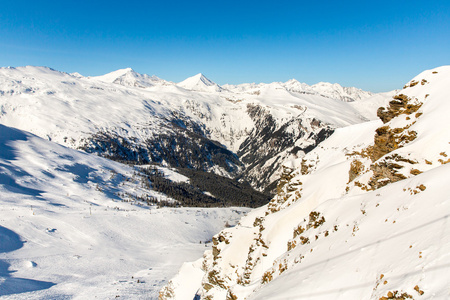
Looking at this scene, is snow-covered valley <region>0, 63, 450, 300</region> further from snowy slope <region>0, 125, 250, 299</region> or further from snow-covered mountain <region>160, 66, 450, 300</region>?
snowy slope <region>0, 125, 250, 299</region>

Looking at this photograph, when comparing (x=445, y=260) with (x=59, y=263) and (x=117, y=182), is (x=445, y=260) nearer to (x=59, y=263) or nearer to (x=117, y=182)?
(x=59, y=263)

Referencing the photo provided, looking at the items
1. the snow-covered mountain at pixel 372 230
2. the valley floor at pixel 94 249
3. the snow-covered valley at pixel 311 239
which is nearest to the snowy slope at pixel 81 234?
the valley floor at pixel 94 249

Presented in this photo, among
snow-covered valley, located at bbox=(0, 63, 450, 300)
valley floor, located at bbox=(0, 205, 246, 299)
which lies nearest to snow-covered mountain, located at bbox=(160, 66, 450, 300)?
snow-covered valley, located at bbox=(0, 63, 450, 300)

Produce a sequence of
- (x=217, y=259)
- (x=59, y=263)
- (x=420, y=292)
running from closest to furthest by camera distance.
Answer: (x=420, y=292) < (x=217, y=259) < (x=59, y=263)

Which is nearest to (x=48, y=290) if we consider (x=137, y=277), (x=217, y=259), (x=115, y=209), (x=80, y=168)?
(x=137, y=277)

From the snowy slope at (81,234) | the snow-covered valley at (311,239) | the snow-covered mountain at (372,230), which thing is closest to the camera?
the snow-covered mountain at (372,230)

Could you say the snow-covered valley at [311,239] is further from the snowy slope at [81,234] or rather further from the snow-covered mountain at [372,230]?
the snowy slope at [81,234]

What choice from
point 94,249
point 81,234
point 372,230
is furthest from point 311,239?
point 81,234
